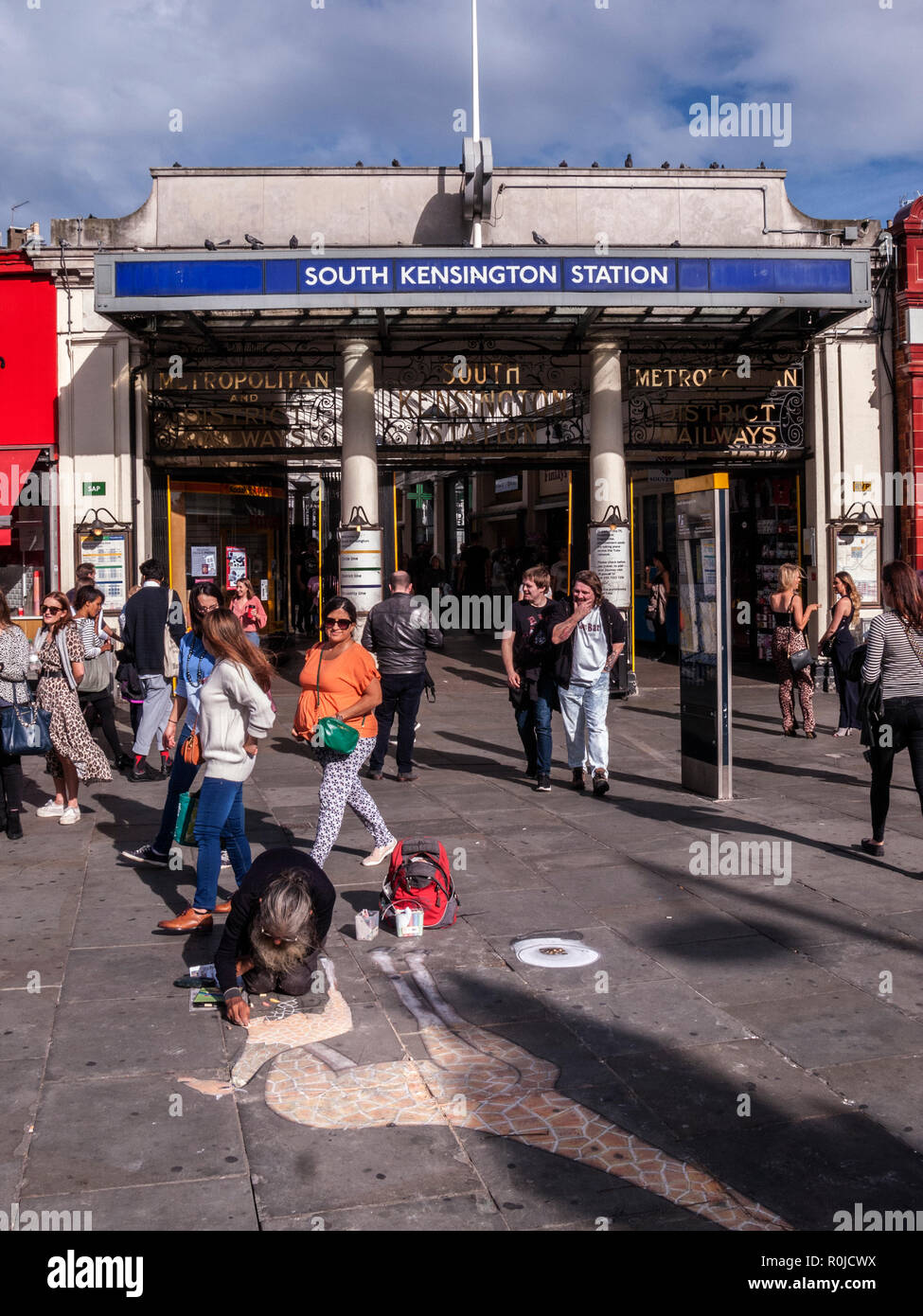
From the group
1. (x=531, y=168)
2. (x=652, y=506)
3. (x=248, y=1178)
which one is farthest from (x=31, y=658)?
(x=652, y=506)

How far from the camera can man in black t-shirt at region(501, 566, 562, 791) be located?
9.81 metres

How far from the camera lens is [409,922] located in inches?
247

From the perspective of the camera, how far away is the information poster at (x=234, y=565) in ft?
54.7

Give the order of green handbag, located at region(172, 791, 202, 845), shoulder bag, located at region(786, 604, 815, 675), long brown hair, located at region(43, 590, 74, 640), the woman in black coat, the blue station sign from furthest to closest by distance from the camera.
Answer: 1. the blue station sign
2. shoulder bag, located at region(786, 604, 815, 675)
3. the woman in black coat
4. long brown hair, located at region(43, 590, 74, 640)
5. green handbag, located at region(172, 791, 202, 845)

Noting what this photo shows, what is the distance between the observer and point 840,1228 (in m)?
3.54

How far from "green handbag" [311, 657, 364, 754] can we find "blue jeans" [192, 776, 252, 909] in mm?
687

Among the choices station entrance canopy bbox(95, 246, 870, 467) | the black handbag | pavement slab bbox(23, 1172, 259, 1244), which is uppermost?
station entrance canopy bbox(95, 246, 870, 467)

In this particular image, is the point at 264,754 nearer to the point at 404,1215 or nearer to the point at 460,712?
the point at 460,712

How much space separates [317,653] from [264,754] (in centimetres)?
491

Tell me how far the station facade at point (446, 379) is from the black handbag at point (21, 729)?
7151 mm

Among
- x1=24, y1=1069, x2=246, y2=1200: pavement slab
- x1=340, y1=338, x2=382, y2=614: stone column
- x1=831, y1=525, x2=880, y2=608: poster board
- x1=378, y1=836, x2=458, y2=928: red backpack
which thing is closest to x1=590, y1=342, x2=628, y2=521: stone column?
x1=340, y1=338, x2=382, y2=614: stone column

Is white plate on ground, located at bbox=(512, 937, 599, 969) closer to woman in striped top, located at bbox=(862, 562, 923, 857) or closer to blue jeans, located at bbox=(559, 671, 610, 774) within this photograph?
woman in striped top, located at bbox=(862, 562, 923, 857)

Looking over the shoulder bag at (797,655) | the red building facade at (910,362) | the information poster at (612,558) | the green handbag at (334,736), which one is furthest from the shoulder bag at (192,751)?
the red building facade at (910,362)

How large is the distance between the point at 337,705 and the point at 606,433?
944 centimetres
